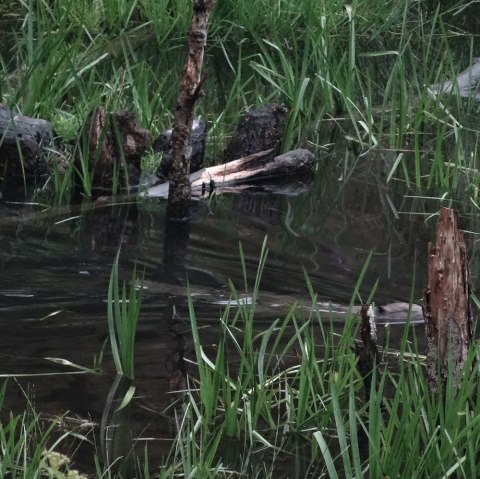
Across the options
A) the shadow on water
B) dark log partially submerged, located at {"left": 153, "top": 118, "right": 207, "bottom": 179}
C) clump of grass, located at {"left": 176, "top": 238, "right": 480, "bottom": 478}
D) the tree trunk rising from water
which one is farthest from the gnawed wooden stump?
dark log partially submerged, located at {"left": 153, "top": 118, "right": 207, "bottom": 179}

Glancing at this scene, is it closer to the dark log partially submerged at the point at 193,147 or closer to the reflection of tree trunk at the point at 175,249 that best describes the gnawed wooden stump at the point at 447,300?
the reflection of tree trunk at the point at 175,249

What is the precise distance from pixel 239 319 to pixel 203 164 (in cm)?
246

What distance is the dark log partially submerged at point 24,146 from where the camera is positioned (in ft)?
20.7

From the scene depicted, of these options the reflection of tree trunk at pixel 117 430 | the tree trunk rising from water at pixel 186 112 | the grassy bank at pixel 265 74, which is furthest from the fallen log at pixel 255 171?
the reflection of tree trunk at pixel 117 430

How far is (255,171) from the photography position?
21.6 feet

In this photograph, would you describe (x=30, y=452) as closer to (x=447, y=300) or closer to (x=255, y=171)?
(x=447, y=300)

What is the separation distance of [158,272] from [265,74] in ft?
9.33

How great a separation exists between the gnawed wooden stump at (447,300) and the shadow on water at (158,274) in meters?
0.81

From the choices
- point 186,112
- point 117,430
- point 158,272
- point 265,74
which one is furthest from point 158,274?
point 265,74

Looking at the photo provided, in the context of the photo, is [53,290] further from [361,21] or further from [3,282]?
[361,21]

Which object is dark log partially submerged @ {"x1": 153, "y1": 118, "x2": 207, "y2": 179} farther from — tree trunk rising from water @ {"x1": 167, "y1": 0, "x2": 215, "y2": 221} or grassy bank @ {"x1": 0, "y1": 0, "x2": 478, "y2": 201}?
tree trunk rising from water @ {"x1": 167, "y1": 0, "x2": 215, "y2": 221}

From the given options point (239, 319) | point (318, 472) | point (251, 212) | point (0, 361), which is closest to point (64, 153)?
point (251, 212)

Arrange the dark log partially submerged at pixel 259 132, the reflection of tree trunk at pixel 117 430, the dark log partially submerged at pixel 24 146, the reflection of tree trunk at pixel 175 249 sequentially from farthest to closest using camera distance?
the dark log partially submerged at pixel 259 132, the dark log partially submerged at pixel 24 146, the reflection of tree trunk at pixel 175 249, the reflection of tree trunk at pixel 117 430

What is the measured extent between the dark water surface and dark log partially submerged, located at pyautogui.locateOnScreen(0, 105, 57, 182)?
569 millimetres
